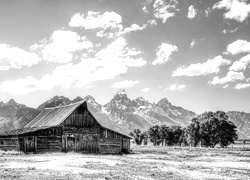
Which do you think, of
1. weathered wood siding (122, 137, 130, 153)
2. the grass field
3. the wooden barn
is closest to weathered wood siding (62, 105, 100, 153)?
the wooden barn

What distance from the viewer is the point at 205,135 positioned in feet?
309

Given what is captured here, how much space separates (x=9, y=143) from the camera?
51719 mm

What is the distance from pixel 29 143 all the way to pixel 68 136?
598 centimetres

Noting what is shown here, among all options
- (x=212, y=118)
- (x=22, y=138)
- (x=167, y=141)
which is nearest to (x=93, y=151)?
(x=22, y=138)

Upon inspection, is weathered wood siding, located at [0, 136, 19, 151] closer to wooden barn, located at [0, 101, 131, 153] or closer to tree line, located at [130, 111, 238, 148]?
wooden barn, located at [0, 101, 131, 153]

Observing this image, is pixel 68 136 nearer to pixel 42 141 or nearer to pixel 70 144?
pixel 70 144

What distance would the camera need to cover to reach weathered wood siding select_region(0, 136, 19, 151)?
164 feet

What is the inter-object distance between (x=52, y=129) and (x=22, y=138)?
15.3ft

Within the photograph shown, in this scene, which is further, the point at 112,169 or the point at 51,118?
the point at 51,118

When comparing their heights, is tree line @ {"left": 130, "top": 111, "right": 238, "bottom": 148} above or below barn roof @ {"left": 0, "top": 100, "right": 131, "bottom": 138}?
below

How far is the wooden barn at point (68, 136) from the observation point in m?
47.5

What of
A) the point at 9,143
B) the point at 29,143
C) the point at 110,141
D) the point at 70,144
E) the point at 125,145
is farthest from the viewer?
the point at 125,145

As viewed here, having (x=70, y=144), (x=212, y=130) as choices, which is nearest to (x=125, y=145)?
(x=70, y=144)

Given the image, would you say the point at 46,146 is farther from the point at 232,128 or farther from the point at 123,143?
the point at 232,128
